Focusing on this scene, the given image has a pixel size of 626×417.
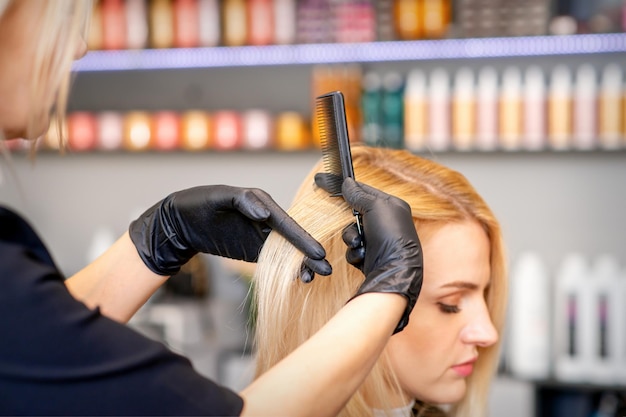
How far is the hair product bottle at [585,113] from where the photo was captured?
2760 millimetres

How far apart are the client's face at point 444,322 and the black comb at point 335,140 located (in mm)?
278

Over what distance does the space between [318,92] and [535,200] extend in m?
0.91

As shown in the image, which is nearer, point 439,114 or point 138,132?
point 439,114

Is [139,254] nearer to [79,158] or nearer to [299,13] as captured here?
[299,13]

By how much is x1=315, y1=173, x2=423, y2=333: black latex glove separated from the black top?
0.27m

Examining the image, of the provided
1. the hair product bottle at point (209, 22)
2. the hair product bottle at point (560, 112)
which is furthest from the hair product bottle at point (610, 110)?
the hair product bottle at point (209, 22)

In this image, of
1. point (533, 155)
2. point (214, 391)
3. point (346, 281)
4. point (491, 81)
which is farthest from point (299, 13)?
point (214, 391)

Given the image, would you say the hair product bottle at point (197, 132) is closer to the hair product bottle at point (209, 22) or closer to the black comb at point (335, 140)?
the hair product bottle at point (209, 22)

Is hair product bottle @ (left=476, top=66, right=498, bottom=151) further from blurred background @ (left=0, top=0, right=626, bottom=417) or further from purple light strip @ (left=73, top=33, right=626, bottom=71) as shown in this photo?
purple light strip @ (left=73, top=33, right=626, bottom=71)

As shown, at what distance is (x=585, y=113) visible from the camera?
277cm

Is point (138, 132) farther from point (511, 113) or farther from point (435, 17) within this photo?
point (511, 113)

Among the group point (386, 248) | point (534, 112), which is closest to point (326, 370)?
point (386, 248)

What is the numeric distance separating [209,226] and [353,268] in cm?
26

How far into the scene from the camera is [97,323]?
85cm
